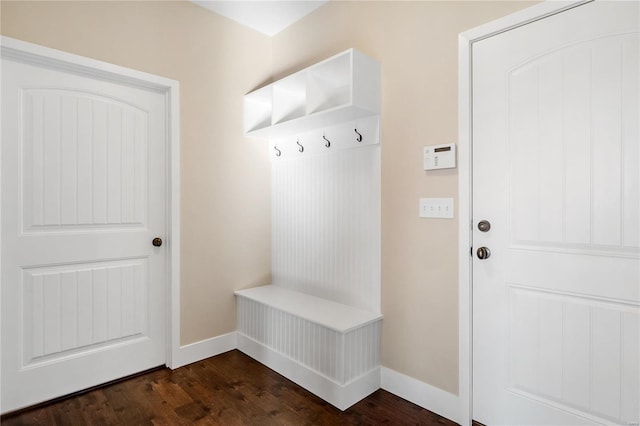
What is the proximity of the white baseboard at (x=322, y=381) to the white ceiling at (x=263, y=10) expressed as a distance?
2500mm

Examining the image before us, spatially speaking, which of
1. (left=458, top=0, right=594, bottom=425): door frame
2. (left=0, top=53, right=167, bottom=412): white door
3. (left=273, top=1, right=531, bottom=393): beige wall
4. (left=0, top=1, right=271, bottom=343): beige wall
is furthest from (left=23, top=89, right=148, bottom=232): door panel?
(left=458, top=0, right=594, bottom=425): door frame

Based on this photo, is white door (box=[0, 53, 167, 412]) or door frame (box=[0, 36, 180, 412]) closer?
white door (box=[0, 53, 167, 412])

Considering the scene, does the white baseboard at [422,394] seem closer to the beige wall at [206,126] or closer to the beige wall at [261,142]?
the beige wall at [261,142]

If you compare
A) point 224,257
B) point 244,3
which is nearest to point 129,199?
point 224,257

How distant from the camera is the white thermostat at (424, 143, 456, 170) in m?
1.89

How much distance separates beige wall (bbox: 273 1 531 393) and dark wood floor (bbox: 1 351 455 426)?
295mm

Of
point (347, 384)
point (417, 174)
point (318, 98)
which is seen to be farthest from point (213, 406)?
point (318, 98)

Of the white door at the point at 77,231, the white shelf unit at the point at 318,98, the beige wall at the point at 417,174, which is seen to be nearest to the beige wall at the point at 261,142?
the beige wall at the point at 417,174

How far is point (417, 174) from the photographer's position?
81.1 inches

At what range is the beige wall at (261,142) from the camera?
1954 millimetres

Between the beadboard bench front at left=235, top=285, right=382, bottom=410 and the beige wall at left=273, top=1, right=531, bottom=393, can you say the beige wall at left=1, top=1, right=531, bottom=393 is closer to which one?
the beige wall at left=273, top=1, right=531, bottom=393

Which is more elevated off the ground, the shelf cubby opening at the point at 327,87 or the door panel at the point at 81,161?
the shelf cubby opening at the point at 327,87

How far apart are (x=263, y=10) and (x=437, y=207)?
78.1 inches

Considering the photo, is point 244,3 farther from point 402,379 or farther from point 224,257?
point 402,379
